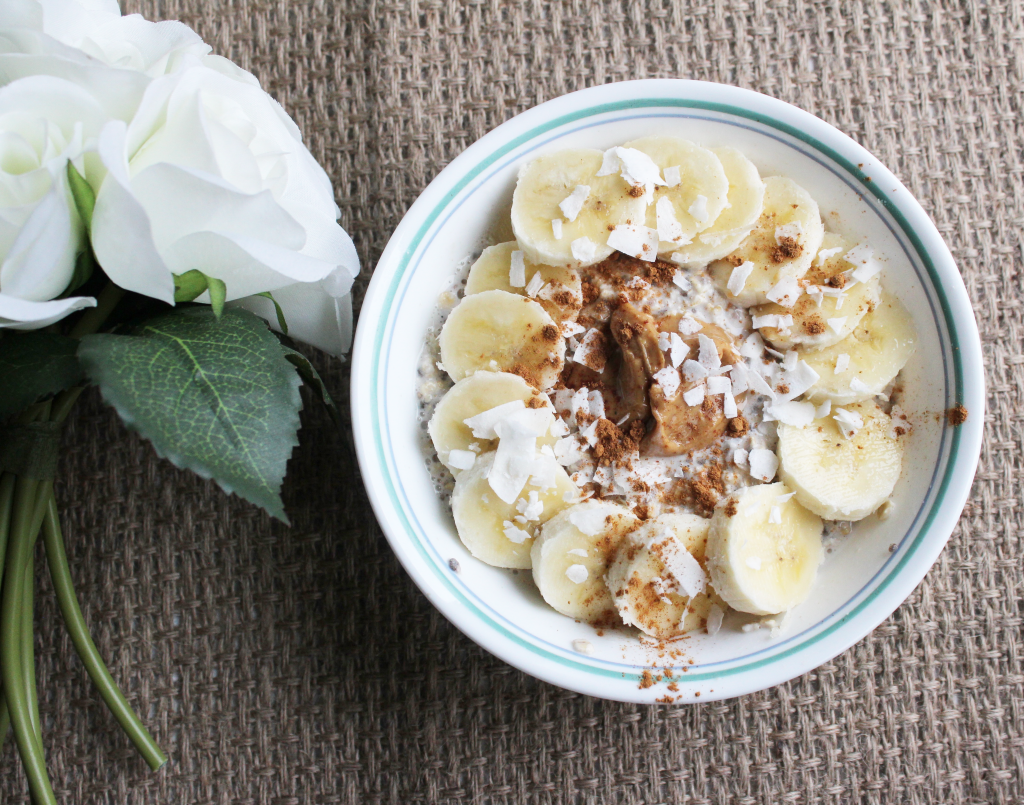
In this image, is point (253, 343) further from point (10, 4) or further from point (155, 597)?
point (155, 597)

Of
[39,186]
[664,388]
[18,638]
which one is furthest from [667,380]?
[18,638]

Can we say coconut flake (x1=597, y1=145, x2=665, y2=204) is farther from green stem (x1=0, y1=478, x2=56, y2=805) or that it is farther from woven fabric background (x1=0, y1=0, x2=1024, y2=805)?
green stem (x1=0, y1=478, x2=56, y2=805)

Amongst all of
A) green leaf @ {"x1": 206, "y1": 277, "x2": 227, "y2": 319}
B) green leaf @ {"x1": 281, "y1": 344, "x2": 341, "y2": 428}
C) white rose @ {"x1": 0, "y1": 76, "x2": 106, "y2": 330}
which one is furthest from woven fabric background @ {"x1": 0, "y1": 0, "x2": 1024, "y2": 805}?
white rose @ {"x1": 0, "y1": 76, "x2": 106, "y2": 330}

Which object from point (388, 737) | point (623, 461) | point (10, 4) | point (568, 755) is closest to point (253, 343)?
point (10, 4)

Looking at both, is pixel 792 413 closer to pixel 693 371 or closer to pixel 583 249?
pixel 693 371

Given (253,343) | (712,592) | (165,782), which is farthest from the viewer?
(165,782)

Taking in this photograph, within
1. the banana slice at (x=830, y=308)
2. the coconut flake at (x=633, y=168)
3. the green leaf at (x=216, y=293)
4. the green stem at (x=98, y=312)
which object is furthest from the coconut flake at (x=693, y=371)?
the green stem at (x=98, y=312)
